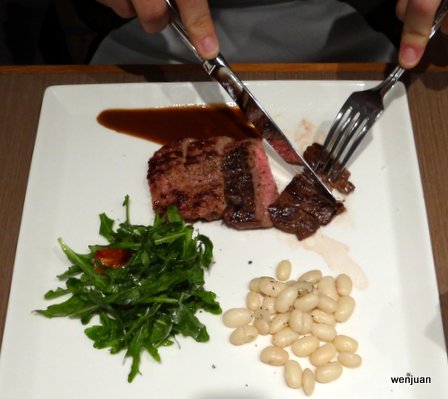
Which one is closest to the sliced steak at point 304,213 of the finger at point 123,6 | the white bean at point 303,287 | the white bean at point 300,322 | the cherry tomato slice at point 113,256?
the white bean at point 303,287

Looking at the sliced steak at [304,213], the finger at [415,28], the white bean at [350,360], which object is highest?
the finger at [415,28]

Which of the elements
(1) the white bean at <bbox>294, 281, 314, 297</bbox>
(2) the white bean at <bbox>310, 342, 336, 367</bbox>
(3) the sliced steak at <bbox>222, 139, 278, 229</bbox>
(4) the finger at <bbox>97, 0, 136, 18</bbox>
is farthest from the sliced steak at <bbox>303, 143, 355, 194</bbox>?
(4) the finger at <bbox>97, 0, 136, 18</bbox>

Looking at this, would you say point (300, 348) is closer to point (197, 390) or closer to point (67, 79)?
point (197, 390)

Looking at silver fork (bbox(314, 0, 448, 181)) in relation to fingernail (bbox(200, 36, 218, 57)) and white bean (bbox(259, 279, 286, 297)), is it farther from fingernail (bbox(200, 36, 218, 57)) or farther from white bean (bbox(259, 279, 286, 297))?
fingernail (bbox(200, 36, 218, 57))

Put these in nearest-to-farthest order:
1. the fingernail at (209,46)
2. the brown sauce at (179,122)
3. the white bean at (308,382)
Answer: the white bean at (308,382)
the fingernail at (209,46)
the brown sauce at (179,122)

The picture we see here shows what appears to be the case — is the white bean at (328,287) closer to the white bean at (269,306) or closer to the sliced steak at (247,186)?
the white bean at (269,306)

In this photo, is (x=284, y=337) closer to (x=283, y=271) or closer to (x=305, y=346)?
(x=305, y=346)
